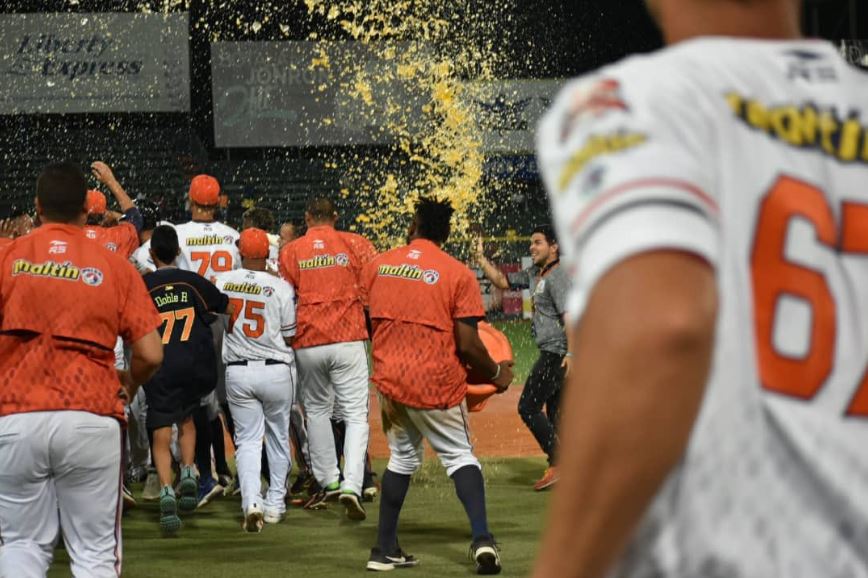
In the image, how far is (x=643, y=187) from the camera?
3.74ft

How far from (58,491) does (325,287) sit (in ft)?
15.8

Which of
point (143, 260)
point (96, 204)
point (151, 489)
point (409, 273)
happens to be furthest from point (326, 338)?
point (96, 204)

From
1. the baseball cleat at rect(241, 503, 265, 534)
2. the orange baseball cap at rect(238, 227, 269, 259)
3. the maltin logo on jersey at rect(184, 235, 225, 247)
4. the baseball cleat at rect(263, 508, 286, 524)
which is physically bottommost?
the baseball cleat at rect(263, 508, 286, 524)

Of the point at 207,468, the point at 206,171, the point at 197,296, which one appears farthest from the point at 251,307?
the point at 206,171

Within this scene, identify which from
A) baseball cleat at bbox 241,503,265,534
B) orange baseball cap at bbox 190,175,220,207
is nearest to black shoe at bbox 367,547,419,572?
baseball cleat at bbox 241,503,265,534

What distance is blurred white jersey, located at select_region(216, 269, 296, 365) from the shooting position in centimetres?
990

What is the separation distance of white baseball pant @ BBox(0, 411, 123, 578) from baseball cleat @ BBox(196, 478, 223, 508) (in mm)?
4785

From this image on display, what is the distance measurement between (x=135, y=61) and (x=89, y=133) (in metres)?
3.70

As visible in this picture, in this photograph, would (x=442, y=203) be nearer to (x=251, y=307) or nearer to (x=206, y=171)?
(x=251, y=307)

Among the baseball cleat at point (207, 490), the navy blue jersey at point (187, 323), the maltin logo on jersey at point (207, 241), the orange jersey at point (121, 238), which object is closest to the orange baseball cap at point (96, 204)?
the orange jersey at point (121, 238)

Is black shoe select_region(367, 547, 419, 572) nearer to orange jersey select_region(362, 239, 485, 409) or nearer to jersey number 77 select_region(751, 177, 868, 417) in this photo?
orange jersey select_region(362, 239, 485, 409)

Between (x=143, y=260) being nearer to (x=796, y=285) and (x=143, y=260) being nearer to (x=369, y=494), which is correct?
(x=369, y=494)

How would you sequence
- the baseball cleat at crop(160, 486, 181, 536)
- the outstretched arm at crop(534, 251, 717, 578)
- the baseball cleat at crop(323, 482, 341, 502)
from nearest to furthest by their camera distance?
the outstretched arm at crop(534, 251, 717, 578) → the baseball cleat at crop(160, 486, 181, 536) → the baseball cleat at crop(323, 482, 341, 502)

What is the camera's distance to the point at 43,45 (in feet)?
91.0
